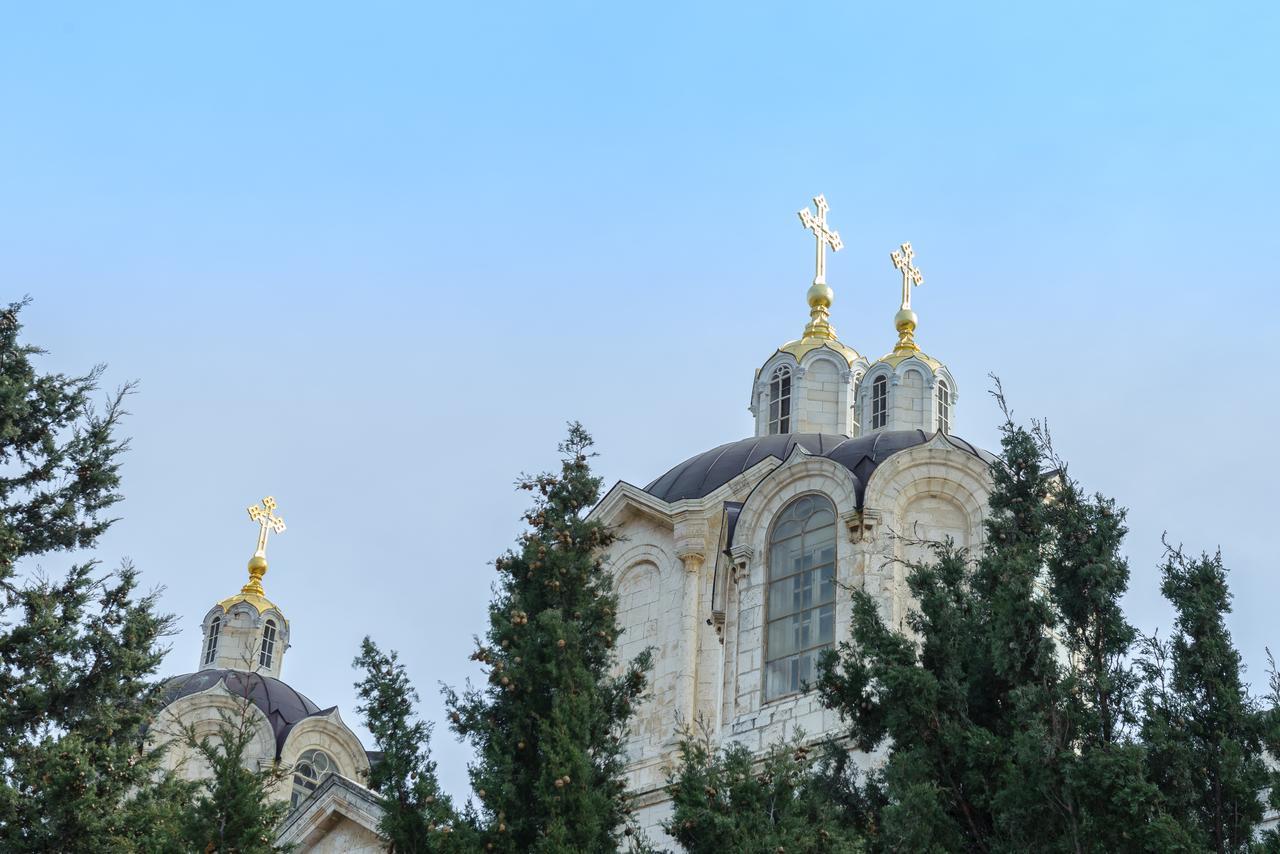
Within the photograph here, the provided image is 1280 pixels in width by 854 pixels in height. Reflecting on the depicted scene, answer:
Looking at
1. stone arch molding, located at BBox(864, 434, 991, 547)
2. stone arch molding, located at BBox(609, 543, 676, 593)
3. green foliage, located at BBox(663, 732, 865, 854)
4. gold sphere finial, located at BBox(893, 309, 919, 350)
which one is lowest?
green foliage, located at BBox(663, 732, 865, 854)

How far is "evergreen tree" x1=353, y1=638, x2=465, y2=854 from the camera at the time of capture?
1636 cm

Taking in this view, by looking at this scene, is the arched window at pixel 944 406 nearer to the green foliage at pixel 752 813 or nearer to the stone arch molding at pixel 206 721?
the stone arch molding at pixel 206 721

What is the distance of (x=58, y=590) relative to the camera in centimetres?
2011

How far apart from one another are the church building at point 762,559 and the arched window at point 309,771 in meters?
10.0

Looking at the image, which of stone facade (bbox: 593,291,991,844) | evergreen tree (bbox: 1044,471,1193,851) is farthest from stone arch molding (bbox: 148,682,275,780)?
evergreen tree (bbox: 1044,471,1193,851)

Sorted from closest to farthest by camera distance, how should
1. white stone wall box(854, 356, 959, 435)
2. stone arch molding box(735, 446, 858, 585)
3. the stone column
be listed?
1. the stone column
2. stone arch molding box(735, 446, 858, 585)
3. white stone wall box(854, 356, 959, 435)


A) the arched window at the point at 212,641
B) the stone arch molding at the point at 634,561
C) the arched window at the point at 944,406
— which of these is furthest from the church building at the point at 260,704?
the arched window at the point at 944,406

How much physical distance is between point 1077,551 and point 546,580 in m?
4.73

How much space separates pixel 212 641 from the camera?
38.1m

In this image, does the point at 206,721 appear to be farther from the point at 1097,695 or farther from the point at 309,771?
the point at 1097,695

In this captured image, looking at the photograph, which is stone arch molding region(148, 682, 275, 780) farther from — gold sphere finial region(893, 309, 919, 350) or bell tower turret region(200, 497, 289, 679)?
gold sphere finial region(893, 309, 919, 350)

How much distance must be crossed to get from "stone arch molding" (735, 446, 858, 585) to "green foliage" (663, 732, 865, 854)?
855cm

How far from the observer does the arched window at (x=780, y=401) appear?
2873 centimetres

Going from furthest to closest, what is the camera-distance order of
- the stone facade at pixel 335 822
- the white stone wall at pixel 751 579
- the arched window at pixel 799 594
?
the arched window at pixel 799 594, the white stone wall at pixel 751 579, the stone facade at pixel 335 822
